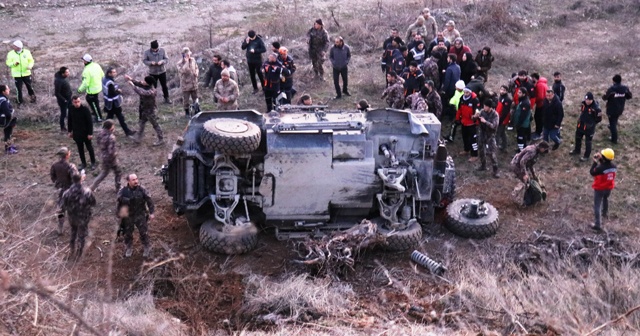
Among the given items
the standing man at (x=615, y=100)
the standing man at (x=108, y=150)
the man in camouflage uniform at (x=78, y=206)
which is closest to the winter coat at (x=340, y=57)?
the standing man at (x=615, y=100)

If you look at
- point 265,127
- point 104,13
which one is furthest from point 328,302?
point 104,13

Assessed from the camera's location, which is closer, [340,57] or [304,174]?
[304,174]

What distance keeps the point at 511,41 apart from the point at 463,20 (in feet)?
5.27

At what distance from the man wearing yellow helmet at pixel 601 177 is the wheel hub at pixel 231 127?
5.27 m

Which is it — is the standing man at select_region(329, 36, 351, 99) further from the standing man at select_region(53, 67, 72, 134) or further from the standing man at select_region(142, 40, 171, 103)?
the standing man at select_region(53, 67, 72, 134)

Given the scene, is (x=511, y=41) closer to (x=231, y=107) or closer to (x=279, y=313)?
(x=231, y=107)

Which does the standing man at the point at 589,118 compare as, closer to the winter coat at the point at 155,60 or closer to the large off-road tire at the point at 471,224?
the large off-road tire at the point at 471,224

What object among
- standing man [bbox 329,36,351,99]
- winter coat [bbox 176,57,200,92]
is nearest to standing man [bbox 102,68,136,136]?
winter coat [bbox 176,57,200,92]

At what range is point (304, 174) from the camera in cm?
1023

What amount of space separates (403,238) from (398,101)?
433 cm

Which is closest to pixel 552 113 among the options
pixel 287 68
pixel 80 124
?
pixel 287 68

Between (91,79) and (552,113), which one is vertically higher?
(91,79)

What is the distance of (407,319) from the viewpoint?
8.61 meters

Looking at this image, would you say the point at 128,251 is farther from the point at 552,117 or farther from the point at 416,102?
the point at 552,117
